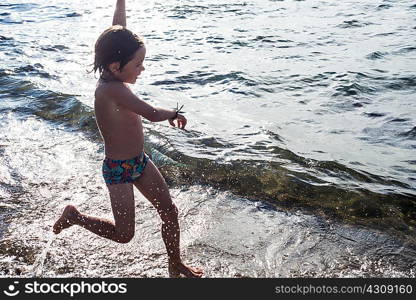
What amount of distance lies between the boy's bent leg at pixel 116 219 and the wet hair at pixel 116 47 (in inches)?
38.0

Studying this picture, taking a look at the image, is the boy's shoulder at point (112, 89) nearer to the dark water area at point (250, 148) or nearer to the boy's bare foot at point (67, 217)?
the boy's bare foot at point (67, 217)

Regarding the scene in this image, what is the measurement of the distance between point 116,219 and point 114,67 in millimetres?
1179

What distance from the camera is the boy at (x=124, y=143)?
3.30 m

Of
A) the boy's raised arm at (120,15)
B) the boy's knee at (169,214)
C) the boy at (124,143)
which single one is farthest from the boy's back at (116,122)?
the boy's raised arm at (120,15)

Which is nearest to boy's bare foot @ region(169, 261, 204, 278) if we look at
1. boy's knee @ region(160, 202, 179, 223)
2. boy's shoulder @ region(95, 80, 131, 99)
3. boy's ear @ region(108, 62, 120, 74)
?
boy's knee @ region(160, 202, 179, 223)

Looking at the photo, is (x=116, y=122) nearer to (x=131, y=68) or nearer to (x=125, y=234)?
(x=131, y=68)

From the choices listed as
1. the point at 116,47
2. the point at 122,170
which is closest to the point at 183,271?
the point at 122,170

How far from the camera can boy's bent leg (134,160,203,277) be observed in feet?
12.0

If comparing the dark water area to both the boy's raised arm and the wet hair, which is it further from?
the boy's raised arm

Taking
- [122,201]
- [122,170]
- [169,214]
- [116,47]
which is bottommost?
[169,214]

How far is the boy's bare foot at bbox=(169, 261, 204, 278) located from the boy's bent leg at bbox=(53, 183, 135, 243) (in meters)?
0.44

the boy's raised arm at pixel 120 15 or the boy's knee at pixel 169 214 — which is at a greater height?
the boy's raised arm at pixel 120 15

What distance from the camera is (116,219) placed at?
361cm

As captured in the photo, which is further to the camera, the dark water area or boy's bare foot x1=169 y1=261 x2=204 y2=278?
the dark water area
